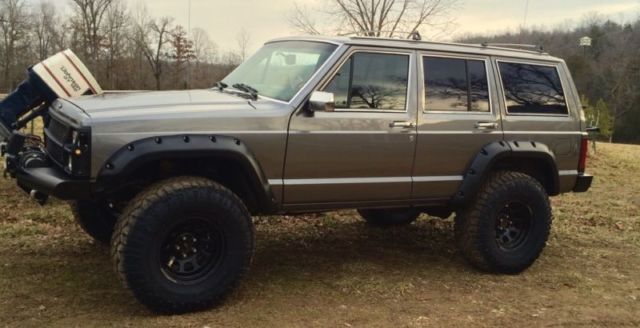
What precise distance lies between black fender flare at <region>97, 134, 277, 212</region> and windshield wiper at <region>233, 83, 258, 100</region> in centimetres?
63

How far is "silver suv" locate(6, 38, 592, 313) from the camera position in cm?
408

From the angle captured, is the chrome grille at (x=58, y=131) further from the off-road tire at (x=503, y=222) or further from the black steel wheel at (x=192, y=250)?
the off-road tire at (x=503, y=222)

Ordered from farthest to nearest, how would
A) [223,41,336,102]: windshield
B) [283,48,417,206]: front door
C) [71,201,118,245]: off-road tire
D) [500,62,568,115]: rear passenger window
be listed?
[500,62,568,115]: rear passenger window, [71,201,118,245]: off-road tire, [223,41,336,102]: windshield, [283,48,417,206]: front door

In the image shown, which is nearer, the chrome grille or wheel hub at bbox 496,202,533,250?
the chrome grille

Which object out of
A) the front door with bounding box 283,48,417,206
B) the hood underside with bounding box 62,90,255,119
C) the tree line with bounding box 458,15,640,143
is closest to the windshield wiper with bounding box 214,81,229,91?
the hood underside with bounding box 62,90,255,119

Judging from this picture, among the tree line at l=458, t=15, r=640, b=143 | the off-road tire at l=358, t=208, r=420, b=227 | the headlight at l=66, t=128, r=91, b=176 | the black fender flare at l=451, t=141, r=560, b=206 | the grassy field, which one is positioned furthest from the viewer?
the tree line at l=458, t=15, r=640, b=143

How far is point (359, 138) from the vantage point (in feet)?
15.7

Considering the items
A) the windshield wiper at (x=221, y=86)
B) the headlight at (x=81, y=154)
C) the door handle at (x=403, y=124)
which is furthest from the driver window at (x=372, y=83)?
the headlight at (x=81, y=154)

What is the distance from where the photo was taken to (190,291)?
423 cm

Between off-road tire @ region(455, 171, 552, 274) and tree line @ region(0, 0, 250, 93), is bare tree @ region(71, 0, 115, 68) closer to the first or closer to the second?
tree line @ region(0, 0, 250, 93)

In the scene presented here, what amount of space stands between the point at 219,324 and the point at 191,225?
0.70m

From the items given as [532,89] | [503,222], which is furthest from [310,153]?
[532,89]

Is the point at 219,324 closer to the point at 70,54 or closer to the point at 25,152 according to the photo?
the point at 25,152

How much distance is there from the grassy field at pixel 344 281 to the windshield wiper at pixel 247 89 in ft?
4.97
